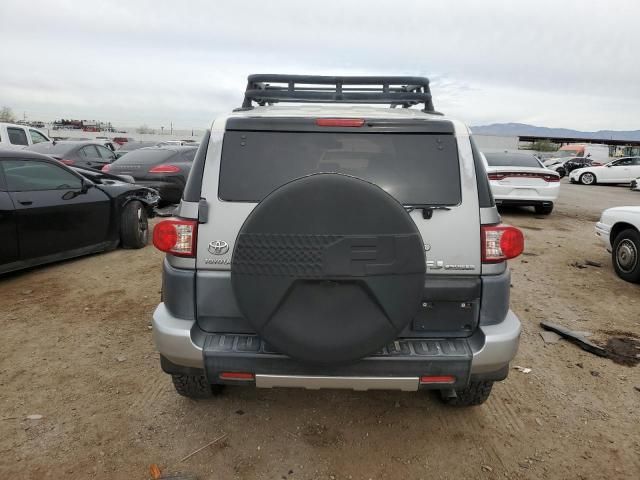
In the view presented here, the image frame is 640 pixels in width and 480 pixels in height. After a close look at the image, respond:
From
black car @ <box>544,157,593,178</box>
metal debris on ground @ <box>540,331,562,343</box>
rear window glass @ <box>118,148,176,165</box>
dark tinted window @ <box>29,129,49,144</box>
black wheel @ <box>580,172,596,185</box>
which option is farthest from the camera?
black car @ <box>544,157,593,178</box>

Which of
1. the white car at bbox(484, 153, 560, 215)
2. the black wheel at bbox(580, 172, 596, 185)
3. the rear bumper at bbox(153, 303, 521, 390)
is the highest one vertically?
the white car at bbox(484, 153, 560, 215)

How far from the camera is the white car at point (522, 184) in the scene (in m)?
10.2

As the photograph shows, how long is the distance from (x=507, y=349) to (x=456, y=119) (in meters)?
1.28

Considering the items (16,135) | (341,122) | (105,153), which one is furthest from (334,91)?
(16,135)

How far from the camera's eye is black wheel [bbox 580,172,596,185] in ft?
78.4

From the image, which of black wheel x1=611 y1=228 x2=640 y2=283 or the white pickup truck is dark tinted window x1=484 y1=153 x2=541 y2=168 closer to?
black wheel x1=611 y1=228 x2=640 y2=283

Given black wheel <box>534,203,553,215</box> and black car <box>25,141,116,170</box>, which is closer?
black car <box>25,141,116,170</box>

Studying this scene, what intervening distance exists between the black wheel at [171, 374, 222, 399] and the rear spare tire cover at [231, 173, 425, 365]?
958mm

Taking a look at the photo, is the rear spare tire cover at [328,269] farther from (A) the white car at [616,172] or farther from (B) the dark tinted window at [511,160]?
(A) the white car at [616,172]

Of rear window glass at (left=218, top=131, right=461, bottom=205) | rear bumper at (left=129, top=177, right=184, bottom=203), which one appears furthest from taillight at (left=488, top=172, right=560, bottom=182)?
rear window glass at (left=218, top=131, right=461, bottom=205)

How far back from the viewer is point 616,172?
23.6 m

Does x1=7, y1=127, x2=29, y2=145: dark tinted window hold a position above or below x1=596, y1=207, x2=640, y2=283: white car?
above

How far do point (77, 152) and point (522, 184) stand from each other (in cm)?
1078

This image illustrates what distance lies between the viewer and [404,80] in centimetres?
403
